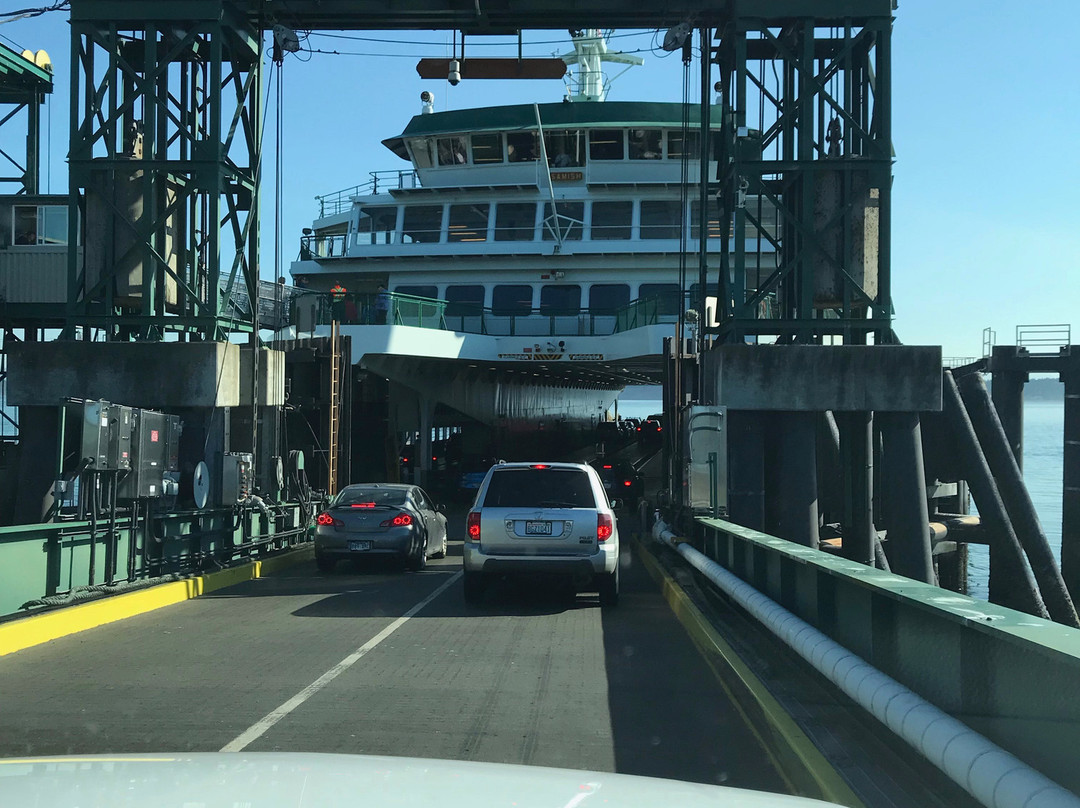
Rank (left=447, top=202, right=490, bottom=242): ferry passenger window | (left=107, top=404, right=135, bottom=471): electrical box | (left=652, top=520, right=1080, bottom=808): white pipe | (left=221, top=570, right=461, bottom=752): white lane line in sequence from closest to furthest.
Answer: (left=652, top=520, right=1080, bottom=808): white pipe
(left=221, top=570, right=461, bottom=752): white lane line
(left=107, top=404, right=135, bottom=471): electrical box
(left=447, top=202, right=490, bottom=242): ferry passenger window

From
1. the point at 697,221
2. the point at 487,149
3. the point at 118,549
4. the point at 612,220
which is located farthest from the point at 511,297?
the point at 118,549

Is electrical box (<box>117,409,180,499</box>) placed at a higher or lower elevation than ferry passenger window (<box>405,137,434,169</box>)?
lower

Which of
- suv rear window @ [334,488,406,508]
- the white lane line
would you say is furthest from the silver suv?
suv rear window @ [334,488,406,508]

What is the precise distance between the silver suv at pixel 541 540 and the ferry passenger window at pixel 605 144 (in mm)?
25685

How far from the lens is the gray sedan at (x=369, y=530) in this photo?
1655cm

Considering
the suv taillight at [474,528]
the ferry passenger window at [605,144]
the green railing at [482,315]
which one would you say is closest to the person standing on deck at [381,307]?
the green railing at [482,315]

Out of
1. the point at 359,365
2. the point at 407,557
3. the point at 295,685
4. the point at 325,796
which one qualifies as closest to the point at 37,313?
the point at 359,365

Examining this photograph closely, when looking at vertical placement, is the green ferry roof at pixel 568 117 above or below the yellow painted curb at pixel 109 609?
above

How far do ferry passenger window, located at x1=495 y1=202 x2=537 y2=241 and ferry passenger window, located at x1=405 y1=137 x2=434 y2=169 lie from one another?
3825mm

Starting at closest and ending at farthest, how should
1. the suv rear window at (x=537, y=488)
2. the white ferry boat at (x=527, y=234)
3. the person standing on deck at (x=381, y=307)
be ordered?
the suv rear window at (x=537, y=488) < the person standing on deck at (x=381, y=307) < the white ferry boat at (x=527, y=234)

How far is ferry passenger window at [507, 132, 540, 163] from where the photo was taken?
37.2 meters

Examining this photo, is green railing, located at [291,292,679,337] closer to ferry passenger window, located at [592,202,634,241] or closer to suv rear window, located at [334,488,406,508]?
ferry passenger window, located at [592,202,634,241]

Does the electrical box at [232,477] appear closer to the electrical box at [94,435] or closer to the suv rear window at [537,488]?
the electrical box at [94,435]

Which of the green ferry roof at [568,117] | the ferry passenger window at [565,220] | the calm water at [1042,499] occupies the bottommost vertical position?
the calm water at [1042,499]
